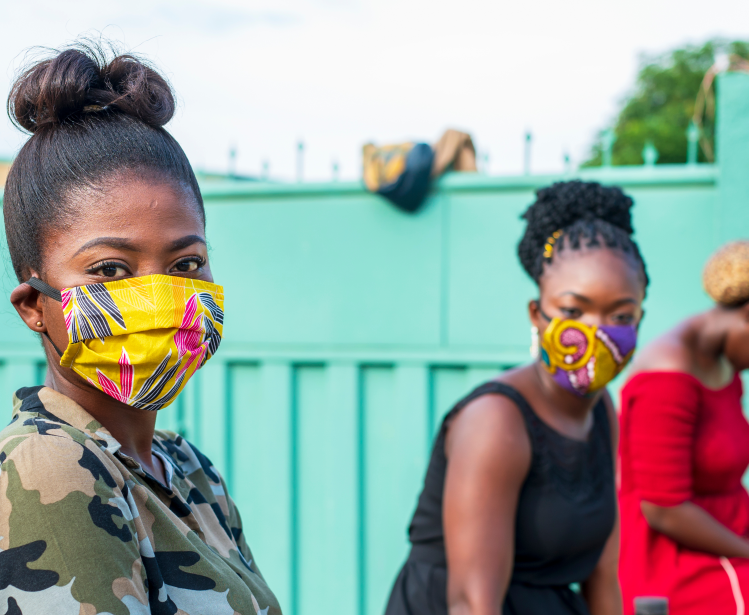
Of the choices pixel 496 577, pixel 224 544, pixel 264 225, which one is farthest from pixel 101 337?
pixel 264 225

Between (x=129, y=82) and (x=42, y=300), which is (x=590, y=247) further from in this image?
(x=42, y=300)

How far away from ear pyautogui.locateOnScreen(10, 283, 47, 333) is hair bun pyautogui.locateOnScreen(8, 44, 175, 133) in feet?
0.99

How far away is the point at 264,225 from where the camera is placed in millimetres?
3635

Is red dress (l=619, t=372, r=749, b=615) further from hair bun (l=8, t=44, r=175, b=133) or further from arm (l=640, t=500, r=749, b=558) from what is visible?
hair bun (l=8, t=44, r=175, b=133)

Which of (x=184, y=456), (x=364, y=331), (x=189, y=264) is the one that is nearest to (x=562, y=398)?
(x=184, y=456)

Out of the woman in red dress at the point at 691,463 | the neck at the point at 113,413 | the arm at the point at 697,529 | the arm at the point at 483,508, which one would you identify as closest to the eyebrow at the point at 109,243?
the neck at the point at 113,413

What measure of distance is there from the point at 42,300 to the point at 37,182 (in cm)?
21

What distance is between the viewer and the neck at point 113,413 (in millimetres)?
1234

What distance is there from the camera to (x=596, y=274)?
2.06 m

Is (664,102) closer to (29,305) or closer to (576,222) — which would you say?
(576,222)

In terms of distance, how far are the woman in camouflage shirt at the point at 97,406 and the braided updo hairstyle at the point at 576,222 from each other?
1.28 metres

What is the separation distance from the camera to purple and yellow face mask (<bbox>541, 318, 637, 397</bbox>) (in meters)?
2.06

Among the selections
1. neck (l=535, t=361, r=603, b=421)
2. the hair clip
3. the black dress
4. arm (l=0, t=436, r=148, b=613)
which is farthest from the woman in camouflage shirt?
the hair clip

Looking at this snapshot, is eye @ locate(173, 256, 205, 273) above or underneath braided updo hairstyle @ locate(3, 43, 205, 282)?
underneath
